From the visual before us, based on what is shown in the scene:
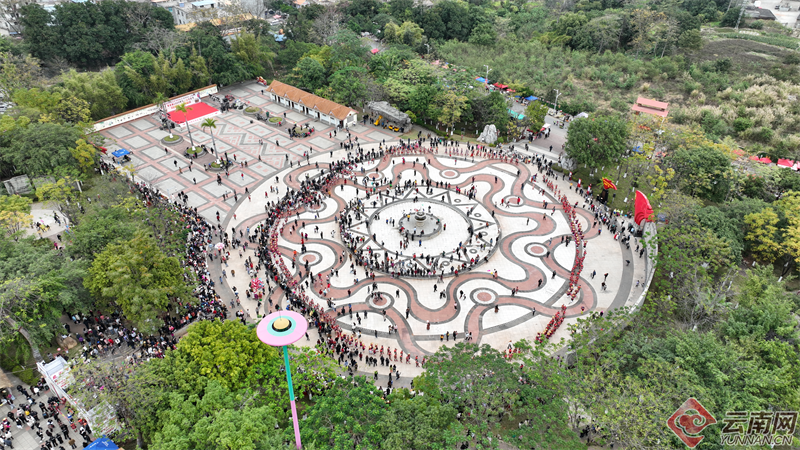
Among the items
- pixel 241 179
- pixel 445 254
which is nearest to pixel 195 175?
pixel 241 179

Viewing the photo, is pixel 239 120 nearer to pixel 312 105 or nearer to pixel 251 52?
pixel 312 105

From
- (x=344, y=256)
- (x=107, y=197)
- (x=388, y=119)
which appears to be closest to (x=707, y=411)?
(x=344, y=256)

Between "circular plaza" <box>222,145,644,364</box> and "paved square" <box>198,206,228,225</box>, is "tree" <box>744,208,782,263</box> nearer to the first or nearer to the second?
"circular plaza" <box>222,145,644,364</box>

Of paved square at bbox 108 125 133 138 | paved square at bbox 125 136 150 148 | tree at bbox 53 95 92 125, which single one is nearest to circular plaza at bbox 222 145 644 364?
paved square at bbox 125 136 150 148

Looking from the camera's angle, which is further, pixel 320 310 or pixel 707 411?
pixel 320 310

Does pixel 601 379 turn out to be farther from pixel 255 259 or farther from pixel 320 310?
pixel 255 259

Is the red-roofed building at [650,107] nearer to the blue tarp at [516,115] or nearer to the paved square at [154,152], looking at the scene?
the blue tarp at [516,115]
